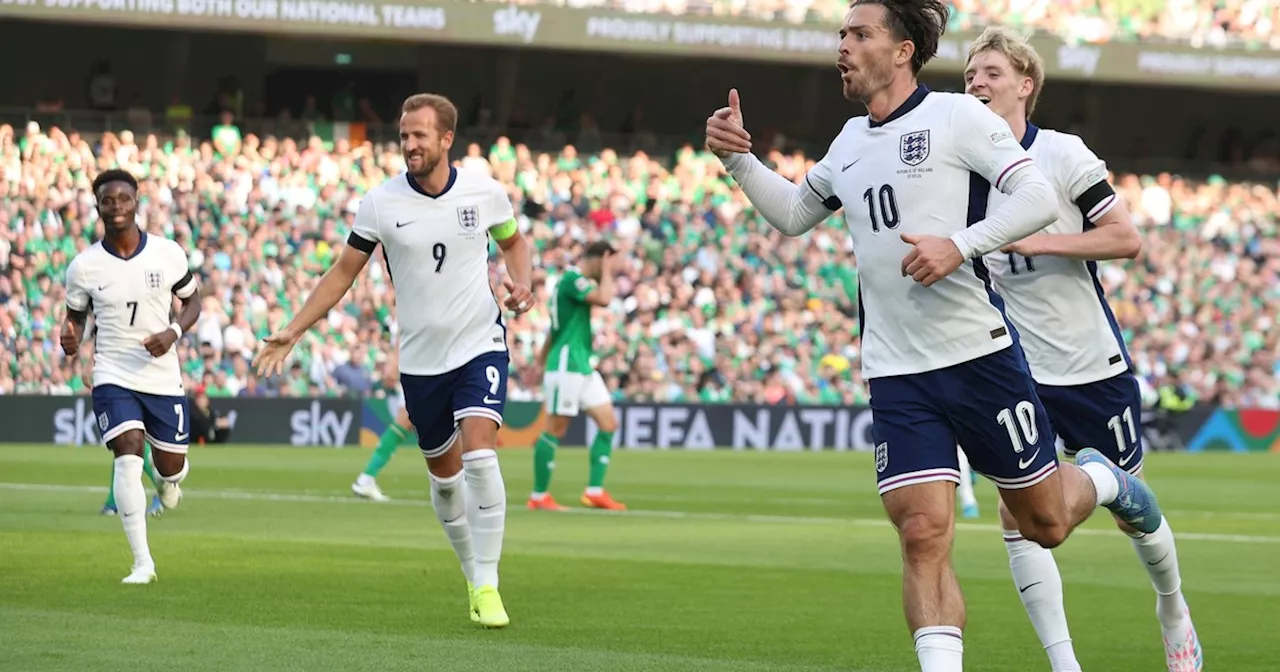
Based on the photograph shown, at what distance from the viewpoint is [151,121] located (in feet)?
116

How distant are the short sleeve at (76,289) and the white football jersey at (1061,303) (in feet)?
21.6

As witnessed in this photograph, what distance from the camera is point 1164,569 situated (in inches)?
309

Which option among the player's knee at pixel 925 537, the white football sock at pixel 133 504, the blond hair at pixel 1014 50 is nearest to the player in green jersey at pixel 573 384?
the white football sock at pixel 133 504

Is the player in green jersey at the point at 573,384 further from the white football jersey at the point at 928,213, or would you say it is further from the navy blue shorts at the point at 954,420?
the navy blue shorts at the point at 954,420

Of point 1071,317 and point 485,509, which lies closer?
point 1071,317

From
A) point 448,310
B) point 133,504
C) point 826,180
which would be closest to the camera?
point 826,180

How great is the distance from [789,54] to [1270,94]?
15.0 metres

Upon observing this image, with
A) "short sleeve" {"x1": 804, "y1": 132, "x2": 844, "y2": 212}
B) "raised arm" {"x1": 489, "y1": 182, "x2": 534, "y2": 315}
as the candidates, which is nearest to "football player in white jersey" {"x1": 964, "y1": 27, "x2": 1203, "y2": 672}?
"short sleeve" {"x1": 804, "y1": 132, "x2": 844, "y2": 212}

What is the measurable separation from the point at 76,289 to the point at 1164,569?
741 centimetres

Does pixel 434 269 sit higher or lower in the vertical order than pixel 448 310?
higher

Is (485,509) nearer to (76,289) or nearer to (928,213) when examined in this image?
(76,289)

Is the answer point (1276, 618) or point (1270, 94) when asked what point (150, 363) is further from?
point (1270, 94)

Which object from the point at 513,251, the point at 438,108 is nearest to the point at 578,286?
the point at 513,251

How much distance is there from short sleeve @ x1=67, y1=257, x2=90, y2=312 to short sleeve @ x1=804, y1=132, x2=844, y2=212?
6.92 meters
